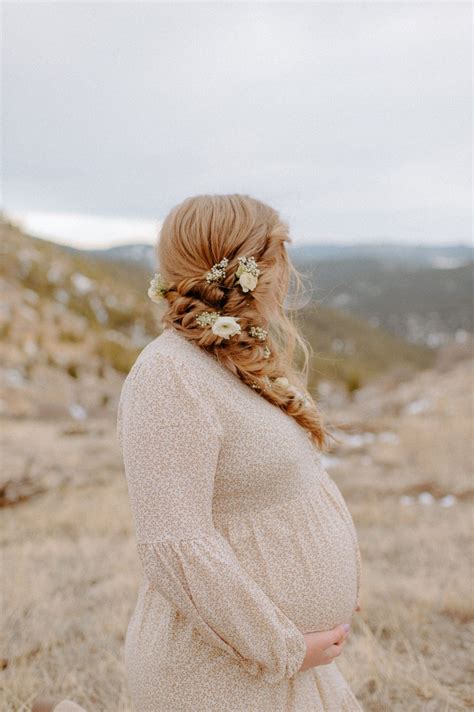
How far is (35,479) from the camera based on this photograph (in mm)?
6430

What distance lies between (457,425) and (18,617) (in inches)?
266

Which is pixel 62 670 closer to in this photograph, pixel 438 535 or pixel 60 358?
pixel 438 535

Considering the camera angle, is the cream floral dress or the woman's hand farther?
the woman's hand

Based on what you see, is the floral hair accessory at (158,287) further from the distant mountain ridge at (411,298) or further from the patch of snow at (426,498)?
the distant mountain ridge at (411,298)

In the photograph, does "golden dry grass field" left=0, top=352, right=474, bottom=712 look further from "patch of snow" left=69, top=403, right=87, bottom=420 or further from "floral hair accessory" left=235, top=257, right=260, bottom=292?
"patch of snow" left=69, top=403, right=87, bottom=420

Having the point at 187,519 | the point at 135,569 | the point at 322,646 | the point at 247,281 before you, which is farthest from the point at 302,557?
the point at 135,569

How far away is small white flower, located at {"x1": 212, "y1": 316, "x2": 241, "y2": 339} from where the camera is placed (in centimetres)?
151

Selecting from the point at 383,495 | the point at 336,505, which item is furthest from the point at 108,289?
the point at 336,505

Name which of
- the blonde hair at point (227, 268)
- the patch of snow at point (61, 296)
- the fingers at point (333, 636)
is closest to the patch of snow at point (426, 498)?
the fingers at point (333, 636)

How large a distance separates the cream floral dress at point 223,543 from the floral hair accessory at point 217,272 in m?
0.16

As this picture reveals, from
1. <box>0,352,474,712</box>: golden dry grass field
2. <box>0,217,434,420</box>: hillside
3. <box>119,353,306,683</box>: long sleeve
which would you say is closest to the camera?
<box>119,353,306,683</box>: long sleeve

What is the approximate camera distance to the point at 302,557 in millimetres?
1600

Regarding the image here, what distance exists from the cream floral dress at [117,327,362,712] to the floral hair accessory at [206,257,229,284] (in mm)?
159

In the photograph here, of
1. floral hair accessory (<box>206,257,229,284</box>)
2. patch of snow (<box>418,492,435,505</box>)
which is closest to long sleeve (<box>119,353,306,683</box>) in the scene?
floral hair accessory (<box>206,257,229,284</box>)
